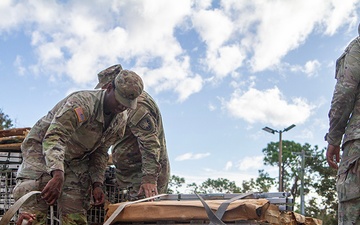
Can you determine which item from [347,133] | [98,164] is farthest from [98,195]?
[347,133]

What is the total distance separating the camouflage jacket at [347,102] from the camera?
11.3ft

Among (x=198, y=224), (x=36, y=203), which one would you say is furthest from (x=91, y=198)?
(x=198, y=224)

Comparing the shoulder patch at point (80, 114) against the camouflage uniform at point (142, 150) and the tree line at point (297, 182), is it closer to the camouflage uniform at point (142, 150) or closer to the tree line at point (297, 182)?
the camouflage uniform at point (142, 150)

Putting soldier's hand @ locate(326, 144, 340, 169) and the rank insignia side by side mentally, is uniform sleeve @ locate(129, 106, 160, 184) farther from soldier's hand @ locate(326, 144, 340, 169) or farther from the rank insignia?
soldier's hand @ locate(326, 144, 340, 169)

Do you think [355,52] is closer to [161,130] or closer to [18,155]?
[161,130]

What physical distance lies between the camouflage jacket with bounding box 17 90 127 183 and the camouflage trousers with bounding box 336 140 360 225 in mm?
1789

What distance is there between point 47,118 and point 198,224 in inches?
67.9

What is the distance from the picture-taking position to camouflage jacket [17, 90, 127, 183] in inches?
141

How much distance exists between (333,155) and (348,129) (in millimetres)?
221

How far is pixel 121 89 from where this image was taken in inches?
149

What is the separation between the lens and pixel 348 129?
11.4ft

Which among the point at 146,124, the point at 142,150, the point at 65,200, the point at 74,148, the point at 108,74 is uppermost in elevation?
the point at 108,74

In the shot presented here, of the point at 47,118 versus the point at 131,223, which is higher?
the point at 47,118

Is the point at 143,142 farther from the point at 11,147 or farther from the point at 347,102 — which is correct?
the point at 347,102
